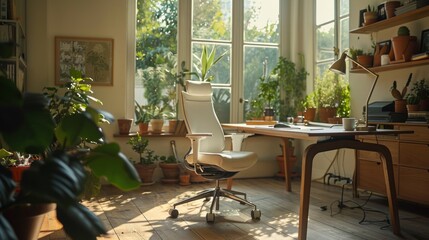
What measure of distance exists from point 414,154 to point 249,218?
1.51 metres

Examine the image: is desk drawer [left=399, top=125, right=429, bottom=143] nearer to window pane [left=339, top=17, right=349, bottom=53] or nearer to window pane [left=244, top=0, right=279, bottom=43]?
window pane [left=339, top=17, right=349, bottom=53]

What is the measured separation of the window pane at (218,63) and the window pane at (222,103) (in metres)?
0.14

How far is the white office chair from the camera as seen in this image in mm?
3188

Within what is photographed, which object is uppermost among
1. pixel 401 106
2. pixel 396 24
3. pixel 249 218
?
pixel 396 24

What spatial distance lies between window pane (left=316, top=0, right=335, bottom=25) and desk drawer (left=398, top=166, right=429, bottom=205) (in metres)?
2.34

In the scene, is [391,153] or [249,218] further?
[391,153]

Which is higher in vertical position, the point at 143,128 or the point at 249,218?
the point at 143,128

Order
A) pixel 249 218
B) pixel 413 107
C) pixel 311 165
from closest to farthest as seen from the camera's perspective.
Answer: pixel 311 165
pixel 249 218
pixel 413 107

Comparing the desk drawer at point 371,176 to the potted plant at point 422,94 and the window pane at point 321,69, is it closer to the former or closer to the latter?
the potted plant at point 422,94

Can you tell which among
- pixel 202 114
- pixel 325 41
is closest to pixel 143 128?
pixel 202 114

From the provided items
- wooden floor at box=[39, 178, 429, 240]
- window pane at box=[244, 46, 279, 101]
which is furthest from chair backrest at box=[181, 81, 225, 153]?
window pane at box=[244, 46, 279, 101]

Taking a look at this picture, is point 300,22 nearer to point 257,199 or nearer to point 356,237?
Result: point 257,199

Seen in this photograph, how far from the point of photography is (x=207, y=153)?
329cm

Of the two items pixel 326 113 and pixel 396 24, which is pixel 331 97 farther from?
pixel 396 24
